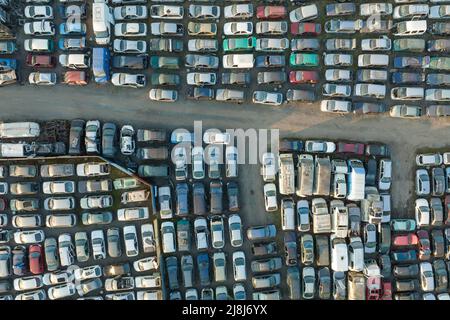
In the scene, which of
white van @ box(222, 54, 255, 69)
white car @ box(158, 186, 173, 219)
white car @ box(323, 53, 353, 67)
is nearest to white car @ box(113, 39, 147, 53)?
white van @ box(222, 54, 255, 69)

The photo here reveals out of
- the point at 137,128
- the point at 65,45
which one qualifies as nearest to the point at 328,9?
the point at 137,128

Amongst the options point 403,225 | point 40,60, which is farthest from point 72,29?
point 403,225

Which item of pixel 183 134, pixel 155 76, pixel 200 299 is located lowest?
pixel 200 299

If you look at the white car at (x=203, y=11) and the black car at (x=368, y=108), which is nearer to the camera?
the white car at (x=203, y=11)

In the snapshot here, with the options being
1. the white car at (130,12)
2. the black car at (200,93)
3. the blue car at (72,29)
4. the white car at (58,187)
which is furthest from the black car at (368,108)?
the white car at (58,187)

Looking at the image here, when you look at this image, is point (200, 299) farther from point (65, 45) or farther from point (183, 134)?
point (65, 45)

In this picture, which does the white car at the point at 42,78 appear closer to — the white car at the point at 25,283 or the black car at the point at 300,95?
the white car at the point at 25,283
